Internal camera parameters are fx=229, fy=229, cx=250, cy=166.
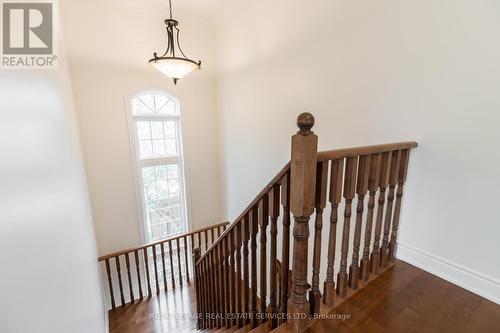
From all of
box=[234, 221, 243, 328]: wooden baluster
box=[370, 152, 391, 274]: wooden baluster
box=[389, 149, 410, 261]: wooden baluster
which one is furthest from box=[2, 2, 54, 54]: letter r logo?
box=[389, 149, 410, 261]: wooden baluster

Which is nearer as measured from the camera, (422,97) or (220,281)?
(422,97)

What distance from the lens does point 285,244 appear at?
1.27 metres

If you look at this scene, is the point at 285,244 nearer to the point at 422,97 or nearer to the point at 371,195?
the point at 371,195

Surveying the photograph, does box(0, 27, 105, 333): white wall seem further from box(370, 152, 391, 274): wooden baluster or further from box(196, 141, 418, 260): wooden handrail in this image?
box(370, 152, 391, 274): wooden baluster

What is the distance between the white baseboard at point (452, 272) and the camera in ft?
4.61

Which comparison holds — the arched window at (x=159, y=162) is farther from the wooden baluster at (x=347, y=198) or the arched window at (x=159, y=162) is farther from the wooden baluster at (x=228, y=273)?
the wooden baluster at (x=347, y=198)

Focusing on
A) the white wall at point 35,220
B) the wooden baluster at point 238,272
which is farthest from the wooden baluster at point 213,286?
the white wall at point 35,220

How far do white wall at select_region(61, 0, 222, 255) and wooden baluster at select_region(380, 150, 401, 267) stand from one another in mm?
3257

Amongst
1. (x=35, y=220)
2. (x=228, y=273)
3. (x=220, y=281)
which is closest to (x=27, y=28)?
(x=35, y=220)

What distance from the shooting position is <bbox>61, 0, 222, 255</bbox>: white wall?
A: 10.2ft

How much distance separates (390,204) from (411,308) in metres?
0.63

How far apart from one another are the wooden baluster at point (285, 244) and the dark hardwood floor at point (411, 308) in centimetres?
20

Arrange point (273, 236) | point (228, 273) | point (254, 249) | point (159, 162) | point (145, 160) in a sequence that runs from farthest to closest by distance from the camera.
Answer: point (159, 162)
point (145, 160)
point (228, 273)
point (254, 249)
point (273, 236)

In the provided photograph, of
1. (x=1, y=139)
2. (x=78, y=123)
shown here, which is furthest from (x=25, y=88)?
(x=78, y=123)
